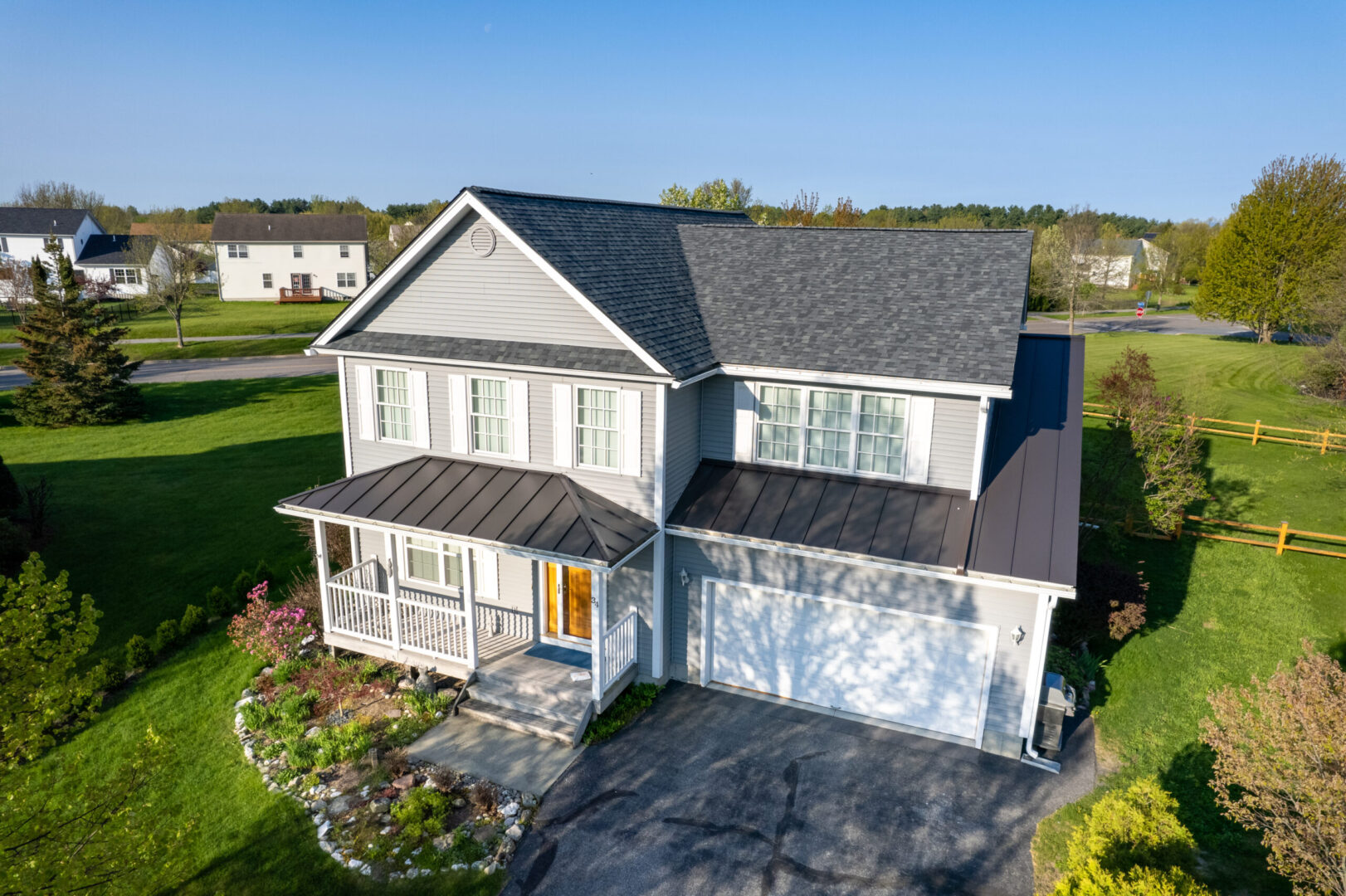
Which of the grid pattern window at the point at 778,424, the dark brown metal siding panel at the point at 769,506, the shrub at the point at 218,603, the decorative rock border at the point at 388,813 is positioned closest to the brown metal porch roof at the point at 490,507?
the dark brown metal siding panel at the point at 769,506

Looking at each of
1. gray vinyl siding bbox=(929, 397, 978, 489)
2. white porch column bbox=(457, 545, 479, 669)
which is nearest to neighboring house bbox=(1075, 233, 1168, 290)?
gray vinyl siding bbox=(929, 397, 978, 489)

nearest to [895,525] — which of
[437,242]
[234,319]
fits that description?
[437,242]

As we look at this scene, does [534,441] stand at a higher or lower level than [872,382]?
lower

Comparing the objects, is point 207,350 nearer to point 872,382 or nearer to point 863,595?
point 872,382

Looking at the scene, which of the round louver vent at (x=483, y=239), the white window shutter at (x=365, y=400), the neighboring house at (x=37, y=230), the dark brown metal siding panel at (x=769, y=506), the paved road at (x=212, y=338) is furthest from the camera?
the neighboring house at (x=37, y=230)

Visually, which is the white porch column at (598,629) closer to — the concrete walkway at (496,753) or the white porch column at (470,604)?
the concrete walkway at (496,753)

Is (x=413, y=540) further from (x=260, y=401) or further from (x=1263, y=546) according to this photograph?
(x=260, y=401)
